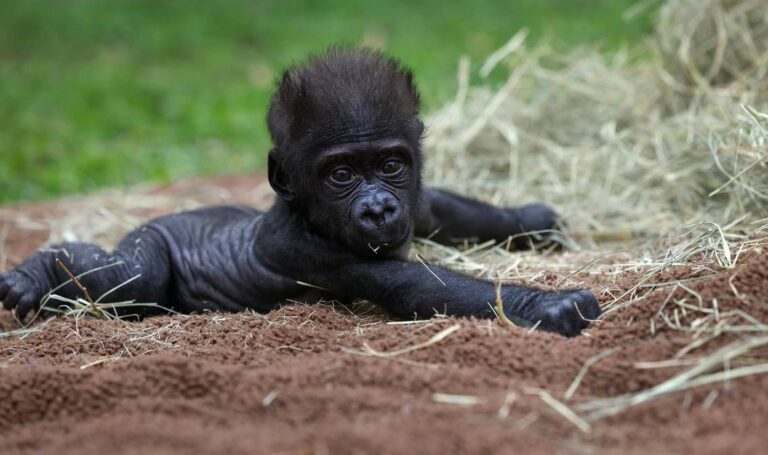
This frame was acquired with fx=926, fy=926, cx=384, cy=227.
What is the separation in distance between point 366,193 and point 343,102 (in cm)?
45

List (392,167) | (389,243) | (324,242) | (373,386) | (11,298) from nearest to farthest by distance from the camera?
(373,386) → (389,243) → (392,167) → (324,242) → (11,298)

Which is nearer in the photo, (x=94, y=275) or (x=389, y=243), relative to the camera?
(x=389, y=243)

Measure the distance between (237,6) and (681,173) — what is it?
11.8 metres

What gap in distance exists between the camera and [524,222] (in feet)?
19.8

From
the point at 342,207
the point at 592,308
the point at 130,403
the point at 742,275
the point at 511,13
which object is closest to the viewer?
the point at 130,403

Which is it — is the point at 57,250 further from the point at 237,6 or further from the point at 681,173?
the point at 237,6

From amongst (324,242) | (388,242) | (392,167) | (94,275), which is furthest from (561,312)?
(94,275)

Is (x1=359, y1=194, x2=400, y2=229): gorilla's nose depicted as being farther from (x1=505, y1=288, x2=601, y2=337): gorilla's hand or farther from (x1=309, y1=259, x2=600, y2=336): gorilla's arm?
(x1=505, y1=288, x2=601, y2=337): gorilla's hand

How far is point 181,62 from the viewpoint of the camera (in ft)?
46.2

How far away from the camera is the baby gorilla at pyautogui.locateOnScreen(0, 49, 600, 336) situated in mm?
4383

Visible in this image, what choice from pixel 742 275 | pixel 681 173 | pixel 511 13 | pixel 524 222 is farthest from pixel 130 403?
pixel 511 13

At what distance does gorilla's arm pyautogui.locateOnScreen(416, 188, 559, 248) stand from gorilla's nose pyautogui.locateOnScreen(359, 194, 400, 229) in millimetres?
1153

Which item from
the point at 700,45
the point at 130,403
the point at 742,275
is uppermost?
the point at 700,45

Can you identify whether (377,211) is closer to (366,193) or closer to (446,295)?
(366,193)
